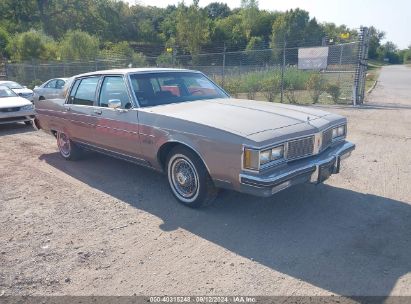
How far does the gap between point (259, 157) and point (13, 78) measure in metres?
26.3

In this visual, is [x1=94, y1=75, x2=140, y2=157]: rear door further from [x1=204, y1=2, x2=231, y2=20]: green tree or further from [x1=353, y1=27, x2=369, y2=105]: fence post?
[x1=204, y1=2, x2=231, y2=20]: green tree

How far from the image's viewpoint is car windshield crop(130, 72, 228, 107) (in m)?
5.07

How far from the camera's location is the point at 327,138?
4.57m

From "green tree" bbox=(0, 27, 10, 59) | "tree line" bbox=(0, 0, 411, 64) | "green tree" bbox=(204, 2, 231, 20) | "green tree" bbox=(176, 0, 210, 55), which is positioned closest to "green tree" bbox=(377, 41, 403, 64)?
"green tree" bbox=(204, 2, 231, 20)

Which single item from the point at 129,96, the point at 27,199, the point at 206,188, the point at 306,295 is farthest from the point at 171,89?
the point at 306,295

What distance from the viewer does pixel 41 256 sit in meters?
3.62

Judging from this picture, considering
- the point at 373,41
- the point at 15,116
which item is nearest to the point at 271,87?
the point at 15,116

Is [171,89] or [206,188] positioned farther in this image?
[171,89]

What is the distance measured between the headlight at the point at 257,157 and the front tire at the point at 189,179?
0.66 meters

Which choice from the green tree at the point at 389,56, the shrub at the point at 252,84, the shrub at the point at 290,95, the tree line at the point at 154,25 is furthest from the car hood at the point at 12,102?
the green tree at the point at 389,56

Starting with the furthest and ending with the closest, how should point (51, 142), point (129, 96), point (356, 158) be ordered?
1. point (51, 142)
2. point (356, 158)
3. point (129, 96)

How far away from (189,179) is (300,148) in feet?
4.38

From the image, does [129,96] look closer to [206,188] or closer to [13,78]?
[206,188]

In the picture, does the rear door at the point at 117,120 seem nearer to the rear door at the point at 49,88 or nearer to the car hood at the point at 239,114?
the car hood at the point at 239,114
